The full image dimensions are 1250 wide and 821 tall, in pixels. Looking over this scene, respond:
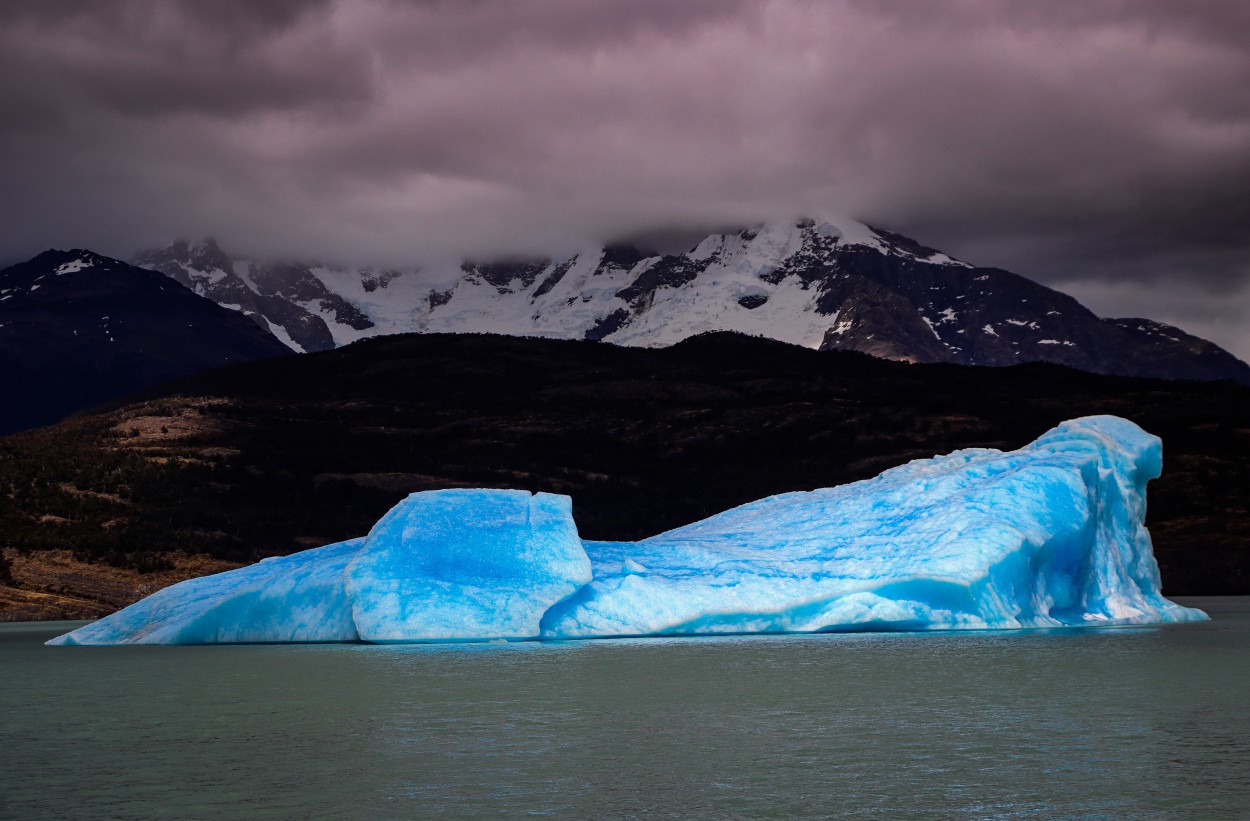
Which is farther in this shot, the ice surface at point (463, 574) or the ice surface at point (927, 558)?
the ice surface at point (927, 558)

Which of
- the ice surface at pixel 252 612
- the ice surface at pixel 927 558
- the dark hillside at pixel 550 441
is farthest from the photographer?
the dark hillside at pixel 550 441

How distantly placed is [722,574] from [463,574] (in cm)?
636

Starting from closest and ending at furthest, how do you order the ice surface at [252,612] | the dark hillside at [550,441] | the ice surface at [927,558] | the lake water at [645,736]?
the lake water at [645,736], the ice surface at [927,558], the ice surface at [252,612], the dark hillside at [550,441]

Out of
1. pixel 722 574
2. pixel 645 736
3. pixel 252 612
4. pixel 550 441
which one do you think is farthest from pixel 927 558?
pixel 550 441

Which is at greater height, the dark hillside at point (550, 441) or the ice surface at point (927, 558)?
the dark hillside at point (550, 441)

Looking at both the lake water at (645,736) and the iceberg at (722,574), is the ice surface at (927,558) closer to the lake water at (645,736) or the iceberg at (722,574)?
the iceberg at (722,574)

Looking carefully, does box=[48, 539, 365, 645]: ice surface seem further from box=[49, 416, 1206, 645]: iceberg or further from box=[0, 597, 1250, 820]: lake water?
box=[0, 597, 1250, 820]: lake water

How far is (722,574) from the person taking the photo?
3177 cm

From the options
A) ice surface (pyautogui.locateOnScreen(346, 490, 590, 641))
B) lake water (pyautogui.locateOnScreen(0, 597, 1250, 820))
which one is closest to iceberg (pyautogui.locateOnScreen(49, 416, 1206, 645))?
ice surface (pyautogui.locateOnScreen(346, 490, 590, 641))

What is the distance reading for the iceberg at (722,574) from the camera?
30734 millimetres

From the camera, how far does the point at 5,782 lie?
43.5 ft

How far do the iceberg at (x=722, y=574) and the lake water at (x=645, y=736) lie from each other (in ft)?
9.31

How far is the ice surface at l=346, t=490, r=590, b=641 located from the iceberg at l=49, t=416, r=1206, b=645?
4cm

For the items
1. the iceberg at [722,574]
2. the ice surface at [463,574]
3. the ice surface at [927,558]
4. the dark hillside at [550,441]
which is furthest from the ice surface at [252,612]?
the dark hillside at [550,441]
